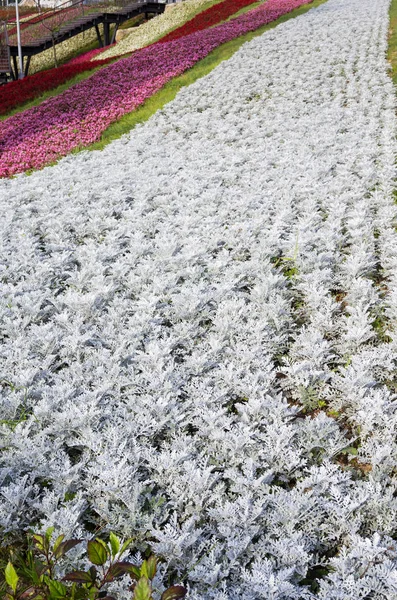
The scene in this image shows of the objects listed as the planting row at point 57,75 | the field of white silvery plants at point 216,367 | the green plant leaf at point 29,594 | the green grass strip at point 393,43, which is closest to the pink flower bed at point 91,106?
the planting row at point 57,75

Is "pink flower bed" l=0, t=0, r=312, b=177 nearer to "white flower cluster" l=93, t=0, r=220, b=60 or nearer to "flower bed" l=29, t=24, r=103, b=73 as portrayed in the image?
"white flower cluster" l=93, t=0, r=220, b=60

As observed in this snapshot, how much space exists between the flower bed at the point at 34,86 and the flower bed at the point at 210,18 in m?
5.43

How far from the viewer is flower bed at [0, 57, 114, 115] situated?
68.2 feet

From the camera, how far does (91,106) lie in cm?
1639

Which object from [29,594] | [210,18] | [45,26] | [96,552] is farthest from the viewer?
[45,26]

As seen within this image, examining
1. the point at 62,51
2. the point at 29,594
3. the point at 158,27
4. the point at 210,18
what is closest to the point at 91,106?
the point at 29,594

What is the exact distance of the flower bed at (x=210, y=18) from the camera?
93.7ft

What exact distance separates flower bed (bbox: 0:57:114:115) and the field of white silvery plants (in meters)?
13.7

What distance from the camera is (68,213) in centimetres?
753

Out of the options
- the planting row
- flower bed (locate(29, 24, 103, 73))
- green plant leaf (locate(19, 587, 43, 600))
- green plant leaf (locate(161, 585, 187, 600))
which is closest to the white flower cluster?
the planting row

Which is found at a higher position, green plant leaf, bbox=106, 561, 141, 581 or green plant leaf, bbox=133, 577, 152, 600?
green plant leaf, bbox=133, 577, 152, 600

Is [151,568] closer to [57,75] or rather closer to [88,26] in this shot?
[57,75]

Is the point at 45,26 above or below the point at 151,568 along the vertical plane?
above

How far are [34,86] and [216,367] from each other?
22405mm
